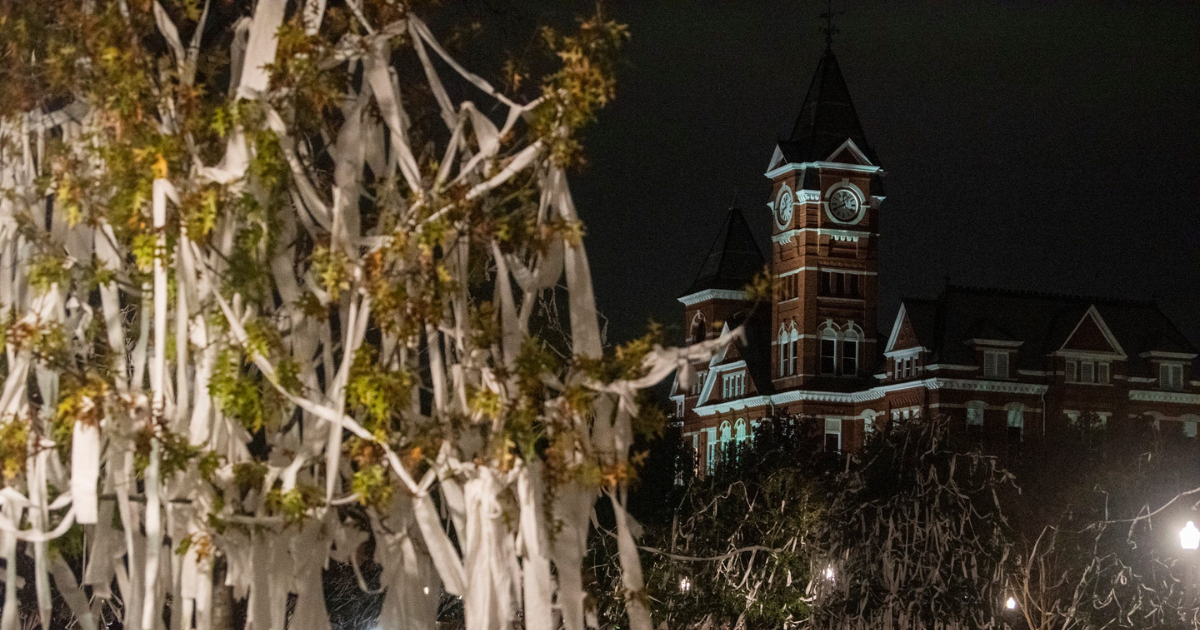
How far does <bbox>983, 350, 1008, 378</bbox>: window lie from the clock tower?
31.2 feet

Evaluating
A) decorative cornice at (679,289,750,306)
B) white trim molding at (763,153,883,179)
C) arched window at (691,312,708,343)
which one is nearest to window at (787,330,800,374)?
white trim molding at (763,153,883,179)

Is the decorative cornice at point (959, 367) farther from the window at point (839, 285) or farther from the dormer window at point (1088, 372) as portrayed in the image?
the window at point (839, 285)

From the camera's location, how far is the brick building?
65.0 metres

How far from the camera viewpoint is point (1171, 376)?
66875 mm

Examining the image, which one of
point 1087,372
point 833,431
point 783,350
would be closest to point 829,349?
point 783,350

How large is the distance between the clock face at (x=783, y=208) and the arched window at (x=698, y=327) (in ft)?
35.4

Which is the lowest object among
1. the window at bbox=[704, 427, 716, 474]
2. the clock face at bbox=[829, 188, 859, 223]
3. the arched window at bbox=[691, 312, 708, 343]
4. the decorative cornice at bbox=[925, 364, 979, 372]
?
the window at bbox=[704, 427, 716, 474]

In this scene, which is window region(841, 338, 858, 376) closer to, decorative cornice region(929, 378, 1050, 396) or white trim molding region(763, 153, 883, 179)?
white trim molding region(763, 153, 883, 179)

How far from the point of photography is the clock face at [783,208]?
75625mm

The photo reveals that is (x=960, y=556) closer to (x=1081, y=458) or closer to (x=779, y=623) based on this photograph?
(x=779, y=623)

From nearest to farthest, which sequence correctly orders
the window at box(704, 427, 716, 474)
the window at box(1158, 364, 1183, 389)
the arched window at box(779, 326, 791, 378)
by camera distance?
the window at box(1158, 364, 1183, 389), the arched window at box(779, 326, 791, 378), the window at box(704, 427, 716, 474)

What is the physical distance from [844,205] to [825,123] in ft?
12.3

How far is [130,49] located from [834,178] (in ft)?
228

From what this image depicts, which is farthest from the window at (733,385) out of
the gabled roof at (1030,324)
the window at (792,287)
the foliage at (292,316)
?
the foliage at (292,316)
